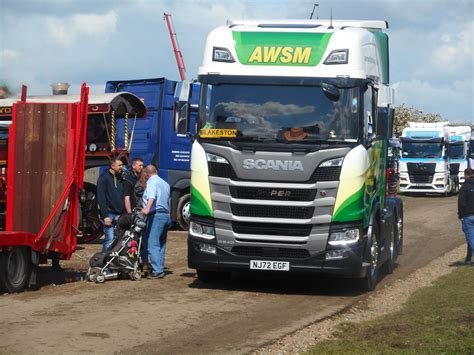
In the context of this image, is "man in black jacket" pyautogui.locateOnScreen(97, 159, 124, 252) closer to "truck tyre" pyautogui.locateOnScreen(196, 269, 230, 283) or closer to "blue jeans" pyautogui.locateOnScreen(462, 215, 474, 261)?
"truck tyre" pyautogui.locateOnScreen(196, 269, 230, 283)

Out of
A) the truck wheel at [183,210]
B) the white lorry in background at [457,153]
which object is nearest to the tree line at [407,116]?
the white lorry in background at [457,153]

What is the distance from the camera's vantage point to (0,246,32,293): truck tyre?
1324 cm

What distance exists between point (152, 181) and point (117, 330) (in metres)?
5.30

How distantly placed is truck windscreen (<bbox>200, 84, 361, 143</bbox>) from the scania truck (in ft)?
0.05

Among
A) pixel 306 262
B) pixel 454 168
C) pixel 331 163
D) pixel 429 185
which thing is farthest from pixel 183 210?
pixel 454 168

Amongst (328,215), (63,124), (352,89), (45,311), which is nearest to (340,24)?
(352,89)

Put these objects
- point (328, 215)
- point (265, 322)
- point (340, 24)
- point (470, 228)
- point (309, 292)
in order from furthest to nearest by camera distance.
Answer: point (470, 228) → point (340, 24) → point (309, 292) → point (328, 215) → point (265, 322)

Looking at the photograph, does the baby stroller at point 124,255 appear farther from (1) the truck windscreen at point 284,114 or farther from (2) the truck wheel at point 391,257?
(2) the truck wheel at point 391,257

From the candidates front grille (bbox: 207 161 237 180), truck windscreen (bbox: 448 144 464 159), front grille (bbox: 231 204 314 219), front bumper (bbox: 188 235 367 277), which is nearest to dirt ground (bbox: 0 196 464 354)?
front bumper (bbox: 188 235 367 277)

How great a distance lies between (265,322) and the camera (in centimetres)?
1163

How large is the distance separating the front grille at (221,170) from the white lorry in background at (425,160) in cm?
3201

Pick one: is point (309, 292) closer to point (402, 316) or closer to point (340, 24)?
point (402, 316)

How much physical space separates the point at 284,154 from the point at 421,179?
1274 inches

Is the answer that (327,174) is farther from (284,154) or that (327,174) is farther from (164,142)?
(164,142)
